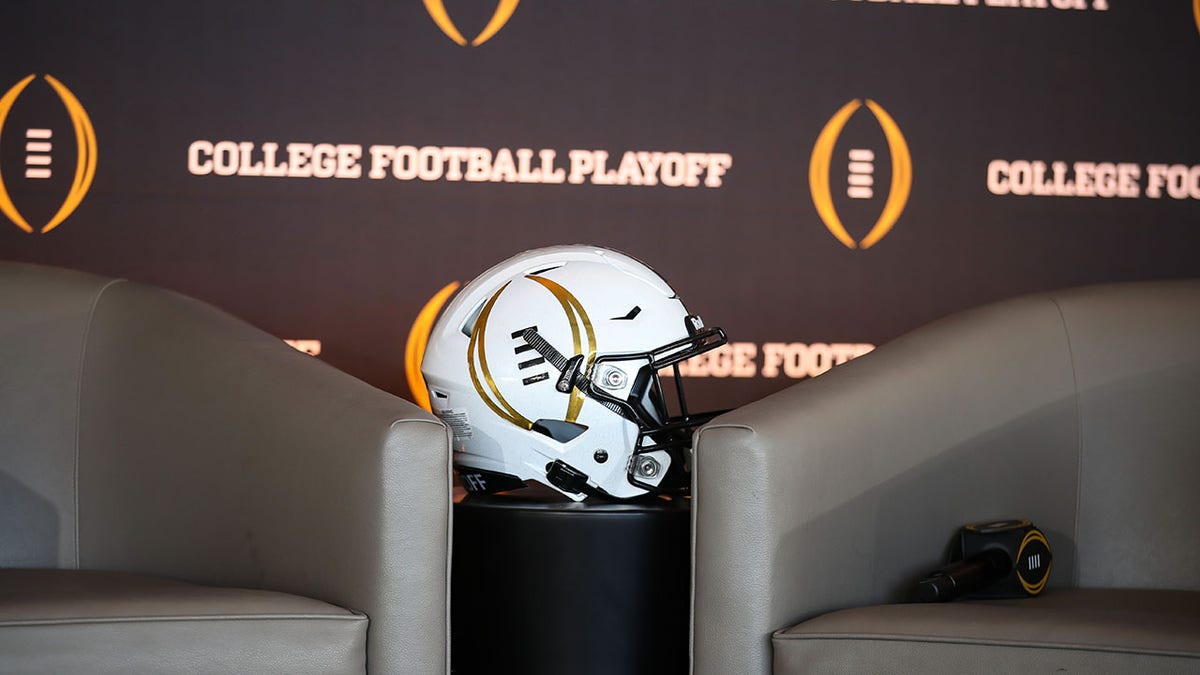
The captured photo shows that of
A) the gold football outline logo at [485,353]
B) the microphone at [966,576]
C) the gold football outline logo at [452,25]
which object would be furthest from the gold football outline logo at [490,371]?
the gold football outline logo at [452,25]

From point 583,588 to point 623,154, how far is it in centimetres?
129

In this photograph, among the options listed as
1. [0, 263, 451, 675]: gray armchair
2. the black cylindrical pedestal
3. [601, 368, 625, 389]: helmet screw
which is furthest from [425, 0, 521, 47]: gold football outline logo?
the black cylindrical pedestal

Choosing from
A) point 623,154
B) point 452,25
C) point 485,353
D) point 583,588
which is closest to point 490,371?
point 485,353

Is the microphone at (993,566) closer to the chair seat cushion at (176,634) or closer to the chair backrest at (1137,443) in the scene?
the chair backrest at (1137,443)

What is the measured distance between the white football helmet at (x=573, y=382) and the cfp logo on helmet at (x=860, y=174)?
1.06 meters

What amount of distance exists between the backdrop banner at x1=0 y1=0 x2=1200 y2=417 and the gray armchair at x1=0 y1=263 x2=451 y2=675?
0.76 m

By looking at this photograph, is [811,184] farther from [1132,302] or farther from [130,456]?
[130,456]

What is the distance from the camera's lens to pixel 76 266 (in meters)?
2.45

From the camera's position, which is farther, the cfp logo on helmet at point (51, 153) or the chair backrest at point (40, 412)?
the cfp logo on helmet at point (51, 153)

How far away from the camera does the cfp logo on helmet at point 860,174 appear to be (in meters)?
2.54

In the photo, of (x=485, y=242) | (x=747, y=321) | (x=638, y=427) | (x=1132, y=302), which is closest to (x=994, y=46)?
(x=747, y=321)

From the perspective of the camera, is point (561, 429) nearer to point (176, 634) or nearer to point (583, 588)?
point (583, 588)

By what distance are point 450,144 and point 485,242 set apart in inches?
9.0

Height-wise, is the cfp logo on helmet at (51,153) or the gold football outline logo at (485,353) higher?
the cfp logo on helmet at (51,153)
